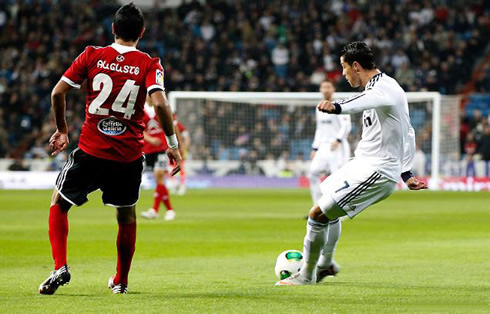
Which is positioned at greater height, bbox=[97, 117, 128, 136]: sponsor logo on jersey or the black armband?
bbox=[97, 117, 128, 136]: sponsor logo on jersey

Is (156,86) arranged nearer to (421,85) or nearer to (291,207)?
(291,207)

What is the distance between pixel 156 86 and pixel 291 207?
13.6 meters

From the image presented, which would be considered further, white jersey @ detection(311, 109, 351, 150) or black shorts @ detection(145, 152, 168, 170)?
white jersey @ detection(311, 109, 351, 150)

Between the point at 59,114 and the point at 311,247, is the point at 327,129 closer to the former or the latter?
the point at 311,247

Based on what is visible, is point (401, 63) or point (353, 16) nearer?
point (401, 63)

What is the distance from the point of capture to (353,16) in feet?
117

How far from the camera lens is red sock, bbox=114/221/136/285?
755 cm

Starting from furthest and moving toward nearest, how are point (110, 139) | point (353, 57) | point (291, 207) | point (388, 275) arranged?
point (291, 207)
point (388, 275)
point (353, 57)
point (110, 139)

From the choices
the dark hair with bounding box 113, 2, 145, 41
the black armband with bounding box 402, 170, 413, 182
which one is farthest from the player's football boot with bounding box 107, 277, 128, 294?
the black armband with bounding box 402, 170, 413, 182

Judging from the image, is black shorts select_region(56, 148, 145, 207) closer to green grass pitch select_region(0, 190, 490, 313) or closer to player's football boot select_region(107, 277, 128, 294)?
player's football boot select_region(107, 277, 128, 294)

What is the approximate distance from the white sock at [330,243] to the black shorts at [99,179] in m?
1.88

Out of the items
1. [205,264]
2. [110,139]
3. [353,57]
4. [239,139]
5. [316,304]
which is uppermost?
[353,57]

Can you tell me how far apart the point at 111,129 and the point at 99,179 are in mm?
424

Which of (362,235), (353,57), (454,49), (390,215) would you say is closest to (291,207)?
(390,215)
